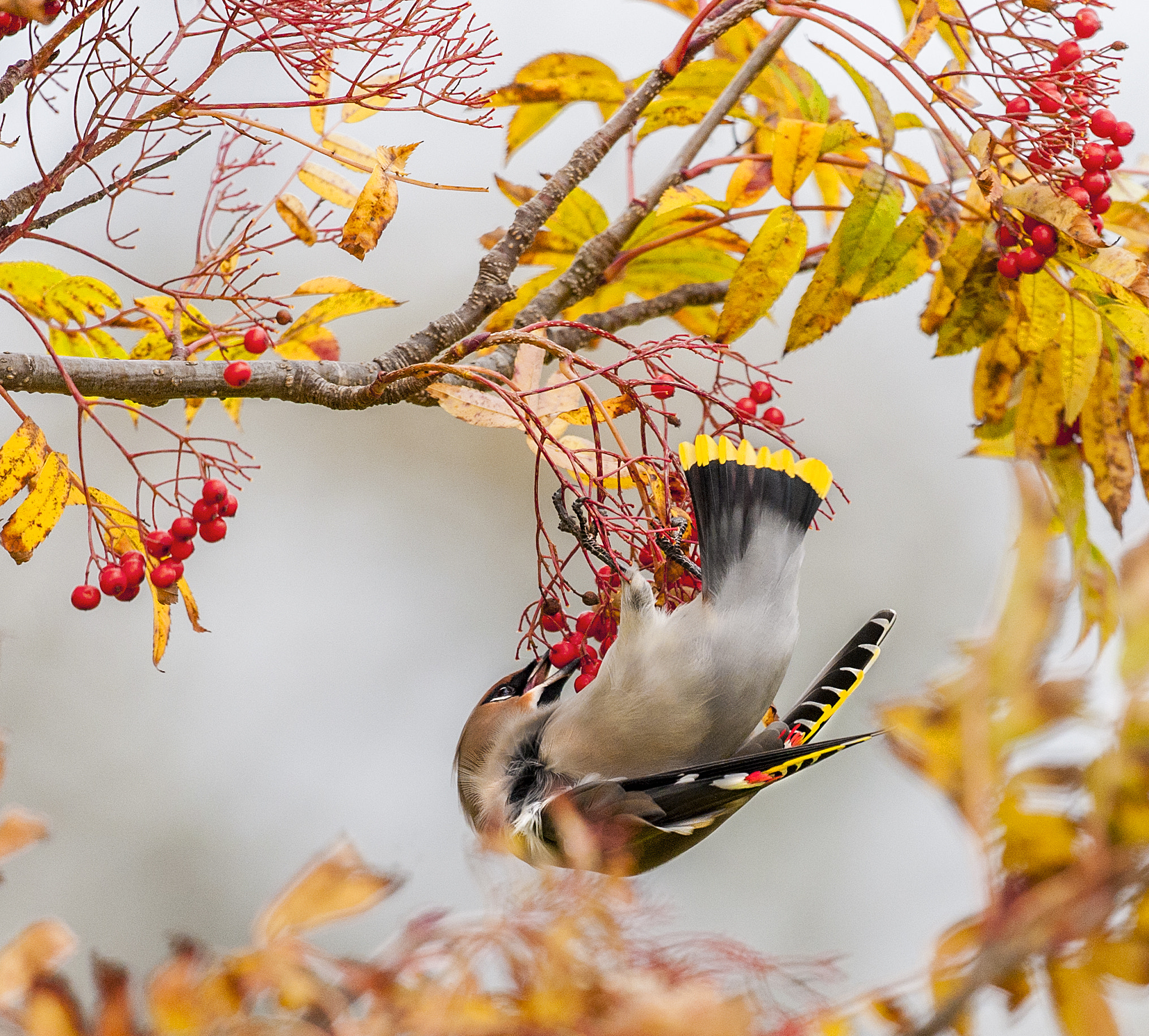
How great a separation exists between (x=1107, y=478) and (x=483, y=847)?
67 cm

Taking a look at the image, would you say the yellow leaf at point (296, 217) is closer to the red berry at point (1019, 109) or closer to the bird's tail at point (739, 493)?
the bird's tail at point (739, 493)

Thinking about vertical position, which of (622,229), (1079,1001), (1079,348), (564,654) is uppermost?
(622,229)

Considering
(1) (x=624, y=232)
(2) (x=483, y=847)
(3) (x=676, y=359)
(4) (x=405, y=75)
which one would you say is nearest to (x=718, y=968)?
(2) (x=483, y=847)

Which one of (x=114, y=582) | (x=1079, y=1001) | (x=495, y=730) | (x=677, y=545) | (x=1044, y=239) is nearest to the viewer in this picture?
(x=1079, y=1001)

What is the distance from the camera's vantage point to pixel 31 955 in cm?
24

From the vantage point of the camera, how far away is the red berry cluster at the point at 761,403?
827 millimetres

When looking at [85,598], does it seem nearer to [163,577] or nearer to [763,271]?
[163,577]

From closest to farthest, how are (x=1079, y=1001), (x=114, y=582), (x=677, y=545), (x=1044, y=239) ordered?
1. (x=1079, y=1001)
2. (x=114, y=582)
3. (x=1044, y=239)
4. (x=677, y=545)

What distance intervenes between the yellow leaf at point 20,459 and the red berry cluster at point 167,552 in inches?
2.8

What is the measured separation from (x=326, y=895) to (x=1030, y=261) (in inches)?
27.2

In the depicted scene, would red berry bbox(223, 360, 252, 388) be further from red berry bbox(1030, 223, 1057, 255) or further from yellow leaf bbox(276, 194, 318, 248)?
red berry bbox(1030, 223, 1057, 255)

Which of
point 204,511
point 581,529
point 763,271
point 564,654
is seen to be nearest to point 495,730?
point 564,654

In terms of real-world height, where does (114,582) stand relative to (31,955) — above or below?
above

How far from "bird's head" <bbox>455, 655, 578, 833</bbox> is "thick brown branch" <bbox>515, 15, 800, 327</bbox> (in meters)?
0.32
